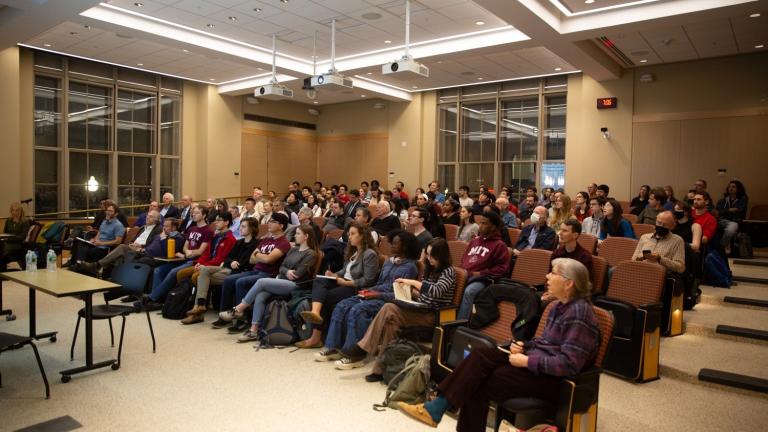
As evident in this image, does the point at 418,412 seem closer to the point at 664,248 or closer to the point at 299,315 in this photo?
the point at 299,315

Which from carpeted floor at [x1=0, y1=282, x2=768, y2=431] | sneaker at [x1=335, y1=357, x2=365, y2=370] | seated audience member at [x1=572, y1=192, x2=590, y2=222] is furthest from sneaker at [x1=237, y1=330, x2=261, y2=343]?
seated audience member at [x1=572, y1=192, x2=590, y2=222]

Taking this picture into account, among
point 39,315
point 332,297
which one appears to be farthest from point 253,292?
point 39,315

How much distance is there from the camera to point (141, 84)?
509 inches

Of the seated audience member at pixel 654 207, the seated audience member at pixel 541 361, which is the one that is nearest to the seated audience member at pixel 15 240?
the seated audience member at pixel 541 361

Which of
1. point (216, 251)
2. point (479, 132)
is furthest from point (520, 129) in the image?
point (216, 251)

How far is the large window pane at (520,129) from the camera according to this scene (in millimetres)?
13000

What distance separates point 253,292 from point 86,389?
1753 mm

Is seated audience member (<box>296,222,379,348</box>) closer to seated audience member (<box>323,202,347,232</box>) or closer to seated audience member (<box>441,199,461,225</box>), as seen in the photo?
seated audience member (<box>441,199,461,225</box>)

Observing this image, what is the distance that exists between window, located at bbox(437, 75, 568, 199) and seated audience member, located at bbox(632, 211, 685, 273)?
7.71 meters

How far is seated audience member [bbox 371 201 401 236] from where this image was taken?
23.2 ft

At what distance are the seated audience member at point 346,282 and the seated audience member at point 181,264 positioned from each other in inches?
86.5

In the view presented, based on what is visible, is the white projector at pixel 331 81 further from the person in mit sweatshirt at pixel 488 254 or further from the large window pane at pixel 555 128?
the large window pane at pixel 555 128

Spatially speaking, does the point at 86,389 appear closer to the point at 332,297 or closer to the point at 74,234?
the point at 332,297

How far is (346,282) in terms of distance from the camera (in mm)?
5016
